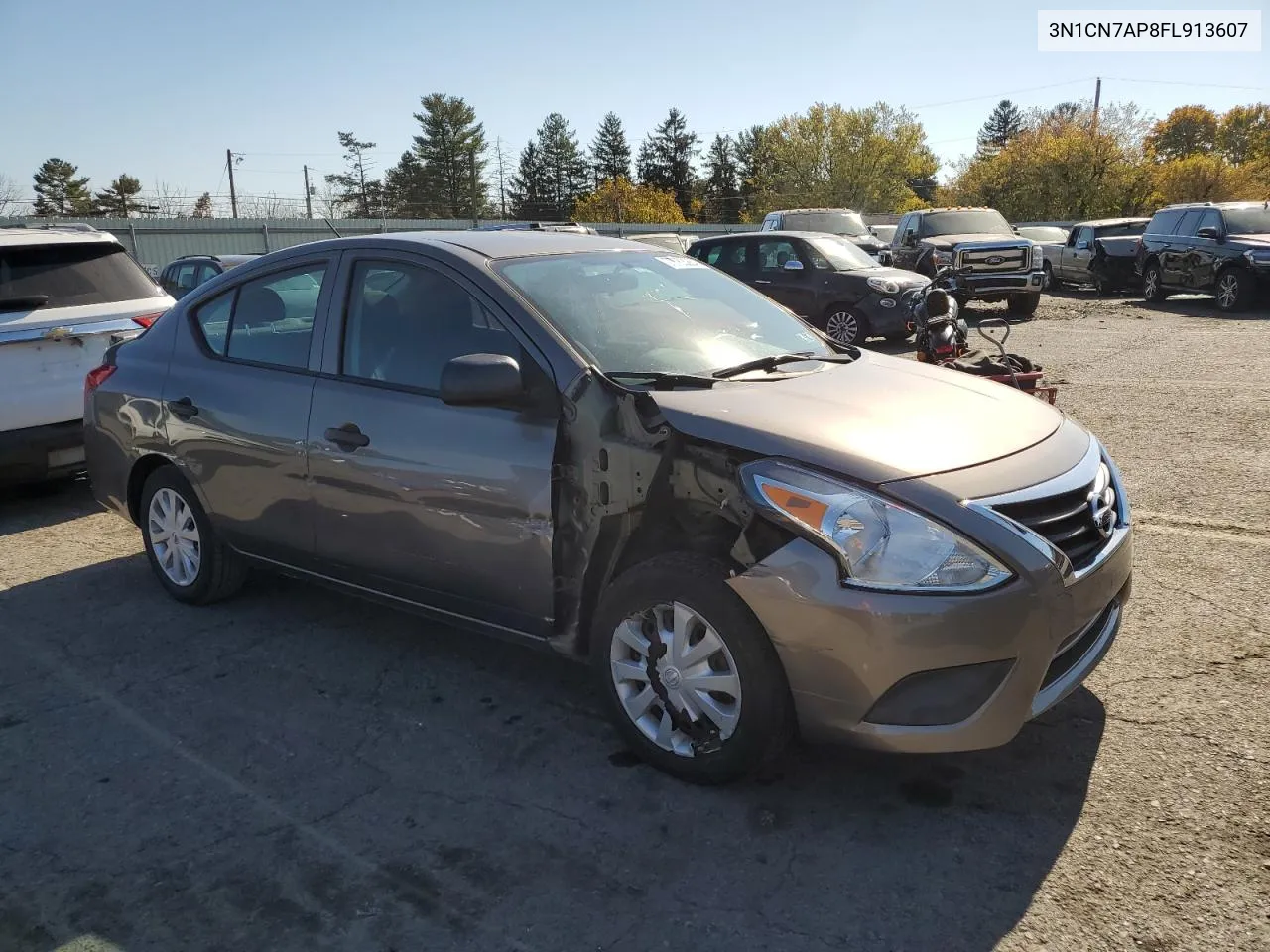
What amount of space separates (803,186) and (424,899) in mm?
72670

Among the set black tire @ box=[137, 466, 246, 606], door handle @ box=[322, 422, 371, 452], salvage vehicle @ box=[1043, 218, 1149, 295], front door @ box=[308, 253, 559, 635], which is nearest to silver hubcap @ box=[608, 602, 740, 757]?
front door @ box=[308, 253, 559, 635]

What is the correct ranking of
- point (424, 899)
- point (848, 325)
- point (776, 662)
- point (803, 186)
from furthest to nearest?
point (803, 186) < point (848, 325) < point (776, 662) < point (424, 899)

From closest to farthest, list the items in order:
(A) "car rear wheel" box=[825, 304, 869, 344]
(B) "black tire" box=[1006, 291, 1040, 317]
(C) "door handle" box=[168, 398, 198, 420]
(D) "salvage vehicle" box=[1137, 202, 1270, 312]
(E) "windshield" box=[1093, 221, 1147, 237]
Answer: (C) "door handle" box=[168, 398, 198, 420], (A) "car rear wheel" box=[825, 304, 869, 344], (D) "salvage vehicle" box=[1137, 202, 1270, 312], (B) "black tire" box=[1006, 291, 1040, 317], (E) "windshield" box=[1093, 221, 1147, 237]

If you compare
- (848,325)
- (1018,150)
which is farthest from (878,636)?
Answer: (1018,150)

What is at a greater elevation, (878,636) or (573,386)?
(573,386)

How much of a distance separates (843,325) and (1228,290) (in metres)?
7.77

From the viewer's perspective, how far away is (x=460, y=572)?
12.2 ft

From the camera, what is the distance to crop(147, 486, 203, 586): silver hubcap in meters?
4.88

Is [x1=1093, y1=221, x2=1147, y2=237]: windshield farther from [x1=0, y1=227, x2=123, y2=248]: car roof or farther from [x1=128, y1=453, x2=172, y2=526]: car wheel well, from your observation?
[x1=128, y1=453, x2=172, y2=526]: car wheel well

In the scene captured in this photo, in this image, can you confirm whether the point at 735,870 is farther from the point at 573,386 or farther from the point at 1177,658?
the point at 1177,658

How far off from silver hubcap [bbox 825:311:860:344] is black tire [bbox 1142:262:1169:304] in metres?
8.58

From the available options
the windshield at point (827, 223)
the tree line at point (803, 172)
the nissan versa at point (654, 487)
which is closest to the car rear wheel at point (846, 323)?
the windshield at point (827, 223)

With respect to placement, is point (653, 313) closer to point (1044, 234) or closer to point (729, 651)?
point (729, 651)

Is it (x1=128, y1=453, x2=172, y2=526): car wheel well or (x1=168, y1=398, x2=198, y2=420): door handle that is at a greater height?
(x1=168, y1=398, x2=198, y2=420): door handle
